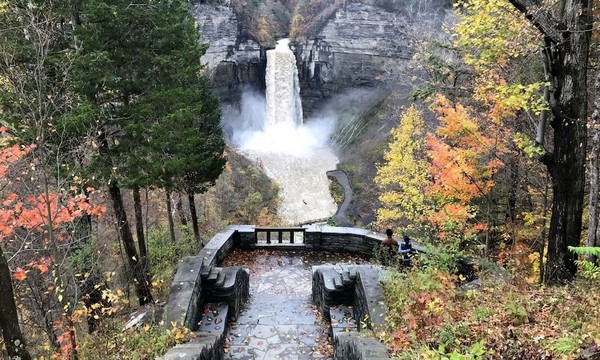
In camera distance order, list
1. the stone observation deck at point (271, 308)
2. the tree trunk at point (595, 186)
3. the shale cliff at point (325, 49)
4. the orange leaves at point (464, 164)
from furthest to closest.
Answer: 1. the shale cliff at point (325, 49)
2. the orange leaves at point (464, 164)
3. the tree trunk at point (595, 186)
4. the stone observation deck at point (271, 308)

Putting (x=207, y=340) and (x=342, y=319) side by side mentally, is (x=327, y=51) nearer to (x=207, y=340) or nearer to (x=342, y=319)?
(x=342, y=319)

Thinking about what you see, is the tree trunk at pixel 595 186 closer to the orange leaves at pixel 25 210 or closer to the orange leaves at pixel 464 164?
the orange leaves at pixel 464 164

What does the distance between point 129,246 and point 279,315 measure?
5.47 meters

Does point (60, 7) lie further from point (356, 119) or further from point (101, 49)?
point (356, 119)

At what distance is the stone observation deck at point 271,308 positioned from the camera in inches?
264

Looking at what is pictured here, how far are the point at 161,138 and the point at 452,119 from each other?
8892mm

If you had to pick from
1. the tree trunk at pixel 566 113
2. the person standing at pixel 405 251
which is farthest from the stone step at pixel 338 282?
the tree trunk at pixel 566 113

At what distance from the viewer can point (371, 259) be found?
11.9m

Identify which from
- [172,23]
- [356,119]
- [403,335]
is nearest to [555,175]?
[403,335]

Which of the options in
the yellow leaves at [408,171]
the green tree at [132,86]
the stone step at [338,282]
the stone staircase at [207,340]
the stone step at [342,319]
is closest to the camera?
the stone staircase at [207,340]

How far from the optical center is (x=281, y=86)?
41.4 m

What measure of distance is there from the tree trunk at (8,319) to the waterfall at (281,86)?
36.7 metres

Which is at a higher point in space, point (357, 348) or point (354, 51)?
point (354, 51)

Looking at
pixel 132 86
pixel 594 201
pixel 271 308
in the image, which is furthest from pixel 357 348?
pixel 132 86
